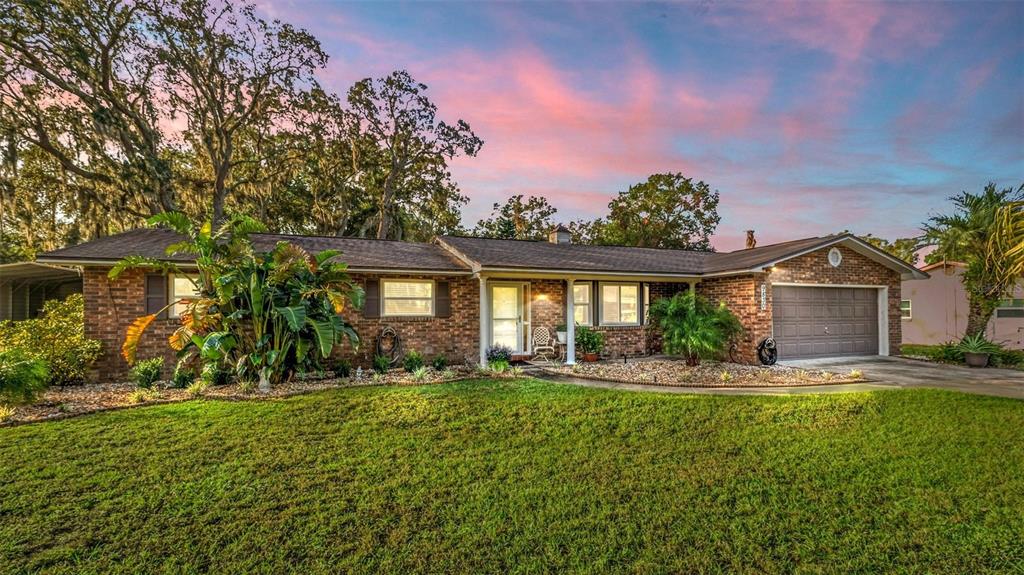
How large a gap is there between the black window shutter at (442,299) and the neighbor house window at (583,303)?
3536 mm

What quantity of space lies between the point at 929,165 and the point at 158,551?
19676 millimetres

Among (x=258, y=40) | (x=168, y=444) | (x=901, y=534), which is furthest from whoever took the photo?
(x=258, y=40)

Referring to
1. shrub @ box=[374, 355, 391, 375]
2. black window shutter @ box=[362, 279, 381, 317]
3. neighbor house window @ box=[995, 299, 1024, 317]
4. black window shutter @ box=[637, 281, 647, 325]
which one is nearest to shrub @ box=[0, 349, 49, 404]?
shrub @ box=[374, 355, 391, 375]

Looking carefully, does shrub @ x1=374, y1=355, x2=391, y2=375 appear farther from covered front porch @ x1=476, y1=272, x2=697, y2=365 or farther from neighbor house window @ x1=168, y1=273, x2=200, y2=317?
neighbor house window @ x1=168, y1=273, x2=200, y2=317

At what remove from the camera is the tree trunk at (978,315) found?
38.4ft

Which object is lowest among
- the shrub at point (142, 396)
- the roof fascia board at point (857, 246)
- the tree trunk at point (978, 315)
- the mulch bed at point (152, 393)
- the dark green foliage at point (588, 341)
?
the mulch bed at point (152, 393)

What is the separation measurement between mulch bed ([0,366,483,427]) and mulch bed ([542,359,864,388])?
274cm

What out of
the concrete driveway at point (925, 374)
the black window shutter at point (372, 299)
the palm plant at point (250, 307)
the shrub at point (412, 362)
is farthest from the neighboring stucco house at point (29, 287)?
the concrete driveway at point (925, 374)

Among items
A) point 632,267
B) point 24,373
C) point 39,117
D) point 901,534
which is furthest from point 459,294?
point 39,117

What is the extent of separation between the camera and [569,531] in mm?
3504

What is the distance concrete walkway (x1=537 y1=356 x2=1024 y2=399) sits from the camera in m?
7.88

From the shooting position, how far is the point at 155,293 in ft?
29.3

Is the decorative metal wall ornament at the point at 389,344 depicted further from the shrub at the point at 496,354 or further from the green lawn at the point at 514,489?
the green lawn at the point at 514,489

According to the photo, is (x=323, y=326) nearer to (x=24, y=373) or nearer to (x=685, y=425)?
(x=24, y=373)
